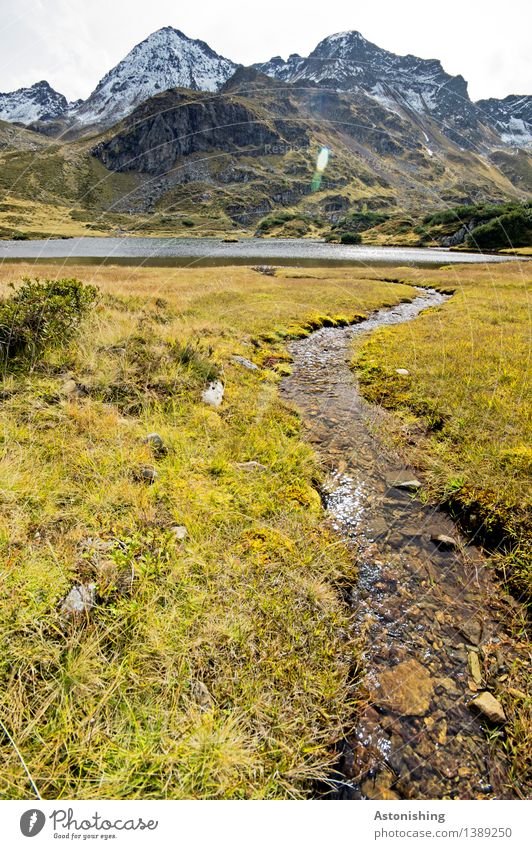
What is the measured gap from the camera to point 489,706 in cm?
338

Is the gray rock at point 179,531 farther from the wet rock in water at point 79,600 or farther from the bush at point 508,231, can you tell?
the bush at point 508,231

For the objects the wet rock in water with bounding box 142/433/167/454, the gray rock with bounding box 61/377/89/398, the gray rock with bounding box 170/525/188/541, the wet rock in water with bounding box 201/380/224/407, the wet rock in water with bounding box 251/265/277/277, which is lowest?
the gray rock with bounding box 170/525/188/541

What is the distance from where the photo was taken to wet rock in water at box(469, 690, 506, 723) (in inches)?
130

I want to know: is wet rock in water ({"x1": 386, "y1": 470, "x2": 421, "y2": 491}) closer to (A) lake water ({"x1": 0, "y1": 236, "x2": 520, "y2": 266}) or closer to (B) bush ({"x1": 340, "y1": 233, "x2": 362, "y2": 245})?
(A) lake water ({"x1": 0, "y1": 236, "x2": 520, "y2": 266})

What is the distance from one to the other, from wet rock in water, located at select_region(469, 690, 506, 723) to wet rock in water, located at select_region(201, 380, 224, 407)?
22.7 feet

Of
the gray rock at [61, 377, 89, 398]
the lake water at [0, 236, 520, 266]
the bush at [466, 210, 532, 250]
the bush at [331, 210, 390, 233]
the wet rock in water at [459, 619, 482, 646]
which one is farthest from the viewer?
the bush at [331, 210, 390, 233]

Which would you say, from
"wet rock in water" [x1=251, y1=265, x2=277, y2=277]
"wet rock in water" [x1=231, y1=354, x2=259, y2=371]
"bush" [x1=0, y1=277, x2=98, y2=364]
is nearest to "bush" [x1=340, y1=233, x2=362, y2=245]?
"wet rock in water" [x1=251, y1=265, x2=277, y2=277]

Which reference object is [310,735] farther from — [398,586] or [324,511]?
[324,511]

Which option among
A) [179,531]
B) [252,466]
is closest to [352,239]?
[252,466]

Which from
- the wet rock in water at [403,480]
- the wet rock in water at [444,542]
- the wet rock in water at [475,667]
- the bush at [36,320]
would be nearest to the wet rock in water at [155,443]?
the bush at [36,320]

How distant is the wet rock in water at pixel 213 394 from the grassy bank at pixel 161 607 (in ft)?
3.81

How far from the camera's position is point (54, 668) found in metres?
2.98
